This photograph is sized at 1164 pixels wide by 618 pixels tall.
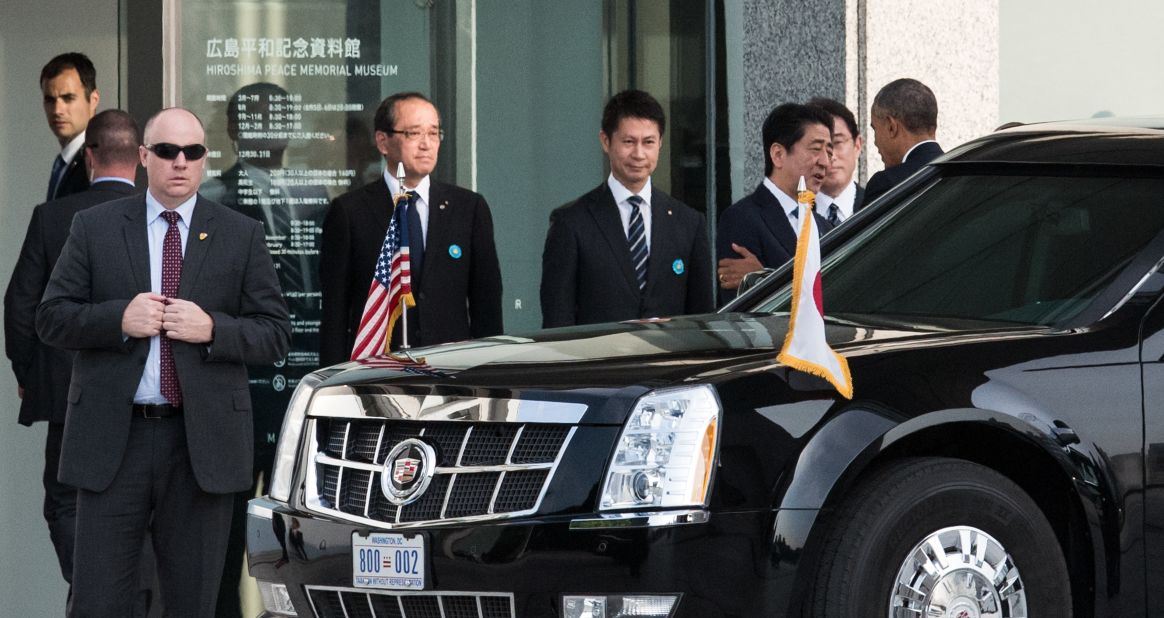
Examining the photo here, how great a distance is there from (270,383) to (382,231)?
70.4 inches

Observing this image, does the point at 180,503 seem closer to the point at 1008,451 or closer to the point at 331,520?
the point at 331,520

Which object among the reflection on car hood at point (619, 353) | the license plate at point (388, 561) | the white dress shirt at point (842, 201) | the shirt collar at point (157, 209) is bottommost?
the license plate at point (388, 561)

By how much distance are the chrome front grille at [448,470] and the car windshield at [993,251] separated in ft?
4.62

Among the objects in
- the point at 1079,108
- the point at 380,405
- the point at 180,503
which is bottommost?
the point at 180,503

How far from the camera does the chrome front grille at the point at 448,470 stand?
4613mm

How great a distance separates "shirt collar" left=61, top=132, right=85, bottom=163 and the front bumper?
5073 millimetres

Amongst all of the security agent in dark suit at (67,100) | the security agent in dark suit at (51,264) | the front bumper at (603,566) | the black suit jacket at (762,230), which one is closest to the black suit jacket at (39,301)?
the security agent in dark suit at (51,264)

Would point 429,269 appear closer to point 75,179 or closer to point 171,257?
point 171,257

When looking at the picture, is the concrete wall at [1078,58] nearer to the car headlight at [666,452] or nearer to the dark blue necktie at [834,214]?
the dark blue necktie at [834,214]

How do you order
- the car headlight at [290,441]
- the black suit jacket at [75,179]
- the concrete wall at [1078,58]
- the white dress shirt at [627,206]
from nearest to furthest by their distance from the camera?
the car headlight at [290,441], the white dress shirt at [627,206], the black suit jacket at [75,179], the concrete wall at [1078,58]

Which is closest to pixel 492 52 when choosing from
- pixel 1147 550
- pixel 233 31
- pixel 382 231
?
pixel 233 31

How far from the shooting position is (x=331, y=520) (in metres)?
4.96

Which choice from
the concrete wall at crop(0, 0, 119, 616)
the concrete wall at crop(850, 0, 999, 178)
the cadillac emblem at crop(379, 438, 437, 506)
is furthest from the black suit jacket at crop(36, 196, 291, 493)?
the concrete wall at crop(850, 0, 999, 178)

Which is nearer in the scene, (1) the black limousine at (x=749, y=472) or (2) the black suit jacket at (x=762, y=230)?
(1) the black limousine at (x=749, y=472)
